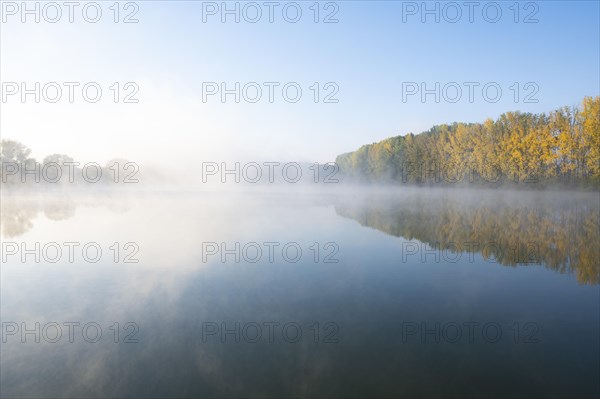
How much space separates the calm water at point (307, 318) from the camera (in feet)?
19.1

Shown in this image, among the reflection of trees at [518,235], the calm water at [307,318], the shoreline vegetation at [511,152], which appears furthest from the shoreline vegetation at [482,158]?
the calm water at [307,318]

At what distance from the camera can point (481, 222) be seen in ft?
75.3

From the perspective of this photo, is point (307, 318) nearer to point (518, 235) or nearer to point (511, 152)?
point (518, 235)

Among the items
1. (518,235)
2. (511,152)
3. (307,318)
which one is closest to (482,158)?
(511,152)

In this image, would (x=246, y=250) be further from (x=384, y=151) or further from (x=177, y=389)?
(x=384, y=151)

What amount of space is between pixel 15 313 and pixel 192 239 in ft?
32.7

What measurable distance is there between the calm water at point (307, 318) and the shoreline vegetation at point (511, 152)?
146 ft

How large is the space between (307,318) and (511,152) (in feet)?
215

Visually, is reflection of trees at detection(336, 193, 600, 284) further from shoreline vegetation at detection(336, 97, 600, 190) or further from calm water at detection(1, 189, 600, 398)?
shoreline vegetation at detection(336, 97, 600, 190)

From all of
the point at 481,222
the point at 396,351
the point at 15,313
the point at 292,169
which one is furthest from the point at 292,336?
the point at 292,169

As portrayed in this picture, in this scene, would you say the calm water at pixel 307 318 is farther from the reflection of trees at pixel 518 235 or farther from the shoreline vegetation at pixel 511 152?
the shoreline vegetation at pixel 511 152

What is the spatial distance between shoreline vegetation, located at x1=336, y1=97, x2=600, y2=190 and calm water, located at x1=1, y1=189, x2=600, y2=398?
146ft

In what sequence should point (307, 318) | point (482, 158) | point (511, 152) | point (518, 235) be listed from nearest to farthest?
point (307, 318)
point (518, 235)
point (511, 152)
point (482, 158)

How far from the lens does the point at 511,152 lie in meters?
59.7
